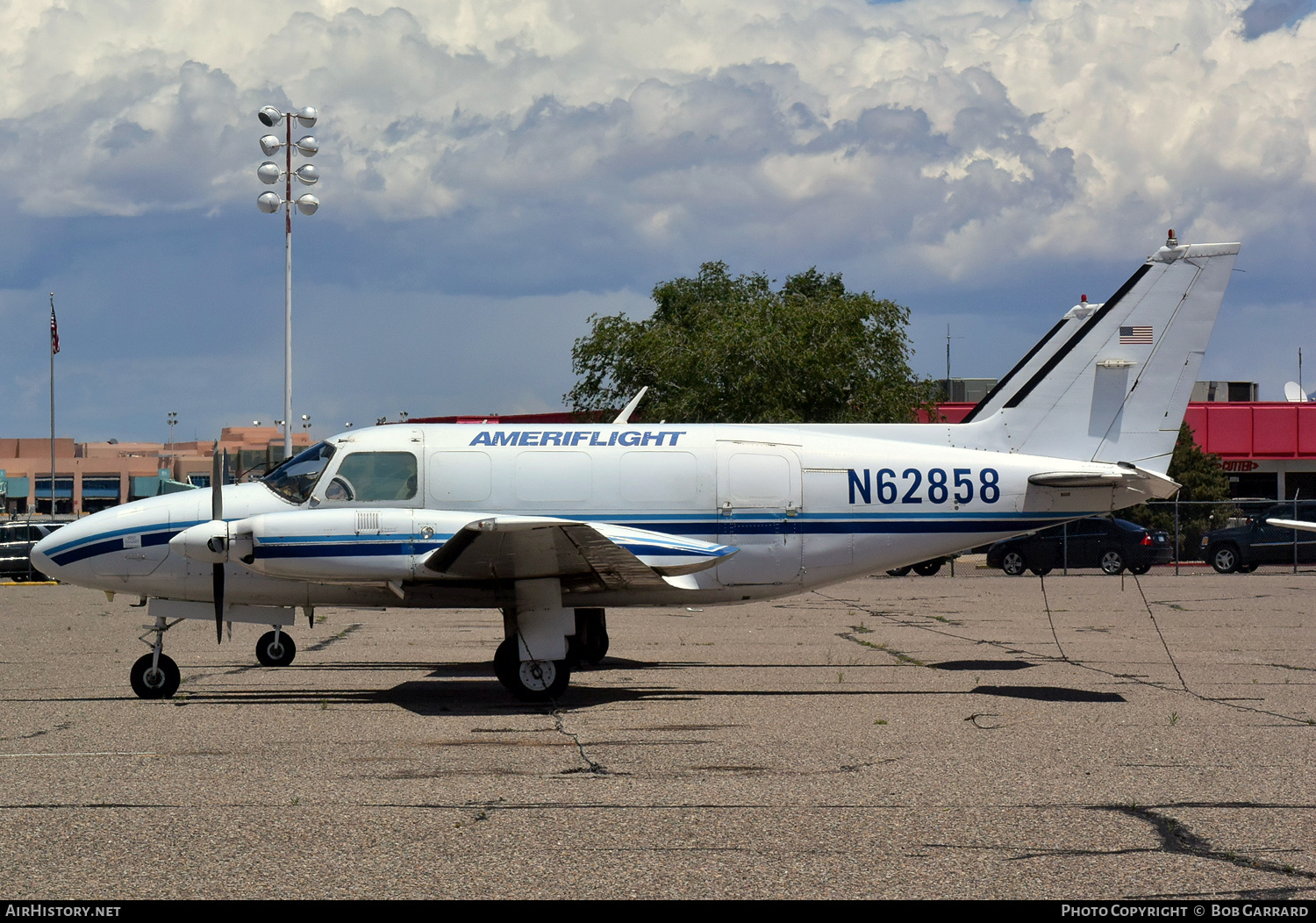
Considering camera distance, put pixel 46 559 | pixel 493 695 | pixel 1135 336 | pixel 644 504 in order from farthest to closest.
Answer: pixel 1135 336, pixel 644 504, pixel 493 695, pixel 46 559

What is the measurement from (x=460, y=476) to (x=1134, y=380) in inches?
309

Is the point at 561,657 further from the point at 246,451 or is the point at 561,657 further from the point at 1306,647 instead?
the point at 246,451

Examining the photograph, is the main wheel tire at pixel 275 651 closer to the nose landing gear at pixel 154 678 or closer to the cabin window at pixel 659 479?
the nose landing gear at pixel 154 678

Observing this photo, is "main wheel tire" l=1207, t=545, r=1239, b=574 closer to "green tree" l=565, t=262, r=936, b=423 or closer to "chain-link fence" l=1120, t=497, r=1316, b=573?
"chain-link fence" l=1120, t=497, r=1316, b=573

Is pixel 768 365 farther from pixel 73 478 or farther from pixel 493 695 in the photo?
pixel 73 478

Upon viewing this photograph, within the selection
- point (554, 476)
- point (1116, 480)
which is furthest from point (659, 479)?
point (1116, 480)

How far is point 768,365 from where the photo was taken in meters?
33.3

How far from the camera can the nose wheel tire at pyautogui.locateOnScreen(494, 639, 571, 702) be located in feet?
39.5

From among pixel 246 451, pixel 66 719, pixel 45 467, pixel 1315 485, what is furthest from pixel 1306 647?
pixel 45 467

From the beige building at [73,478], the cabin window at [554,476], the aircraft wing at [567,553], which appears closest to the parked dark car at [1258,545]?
the aircraft wing at [567,553]

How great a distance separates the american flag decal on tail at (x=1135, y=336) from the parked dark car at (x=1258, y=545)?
23575 mm

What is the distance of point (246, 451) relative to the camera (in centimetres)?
2386

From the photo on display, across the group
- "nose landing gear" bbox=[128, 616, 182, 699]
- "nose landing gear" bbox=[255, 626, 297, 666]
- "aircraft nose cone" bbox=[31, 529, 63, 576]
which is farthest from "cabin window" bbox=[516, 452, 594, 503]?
"aircraft nose cone" bbox=[31, 529, 63, 576]
